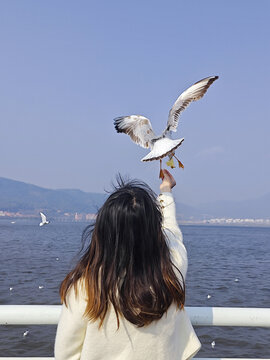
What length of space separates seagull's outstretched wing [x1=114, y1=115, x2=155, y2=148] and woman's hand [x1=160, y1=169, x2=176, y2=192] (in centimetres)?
88

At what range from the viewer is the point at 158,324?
5.07 ft

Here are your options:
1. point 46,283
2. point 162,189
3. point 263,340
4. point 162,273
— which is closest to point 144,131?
point 162,189

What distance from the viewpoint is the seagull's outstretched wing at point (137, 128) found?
2959 mm

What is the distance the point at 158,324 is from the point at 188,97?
179 centimetres

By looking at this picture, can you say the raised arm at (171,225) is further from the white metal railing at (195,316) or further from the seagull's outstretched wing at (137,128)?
the seagull's outstretched wing at (137,128)

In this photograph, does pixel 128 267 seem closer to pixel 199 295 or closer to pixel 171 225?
pixel 171 225

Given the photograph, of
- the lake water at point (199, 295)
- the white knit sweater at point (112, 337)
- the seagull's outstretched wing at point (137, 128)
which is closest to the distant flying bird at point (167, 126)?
the seagull's outstretched wing at point (137, 128)

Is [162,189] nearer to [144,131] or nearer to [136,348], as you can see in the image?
[136,348]

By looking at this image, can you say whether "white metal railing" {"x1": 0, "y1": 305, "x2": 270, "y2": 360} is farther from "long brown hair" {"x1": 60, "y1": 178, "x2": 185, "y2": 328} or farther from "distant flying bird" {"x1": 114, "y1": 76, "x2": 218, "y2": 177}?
"distant flying bird" {"x1": 114, "y1": 76, "x2": 218, "y2": 177}

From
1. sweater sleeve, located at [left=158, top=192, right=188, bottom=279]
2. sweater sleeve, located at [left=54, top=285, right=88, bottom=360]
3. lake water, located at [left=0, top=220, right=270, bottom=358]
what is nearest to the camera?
sweater sleeve, located at [left=54, top=285, right=88, bottom=360]

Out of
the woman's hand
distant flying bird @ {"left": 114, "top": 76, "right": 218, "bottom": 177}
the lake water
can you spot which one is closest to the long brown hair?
the lake water

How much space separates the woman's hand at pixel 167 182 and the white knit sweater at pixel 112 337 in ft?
1.40

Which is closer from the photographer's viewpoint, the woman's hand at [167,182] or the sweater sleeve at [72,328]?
the sweater sleeve at [72,328]

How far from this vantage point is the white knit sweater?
4.86 feet
